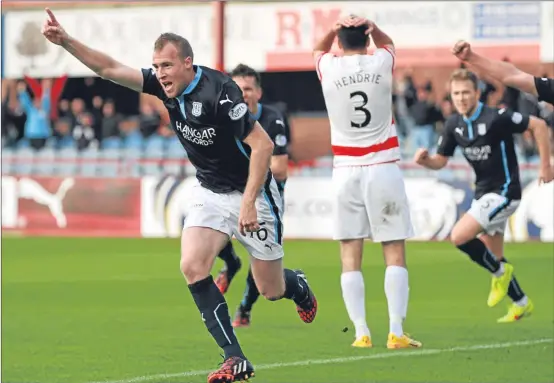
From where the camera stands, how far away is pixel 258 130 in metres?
8.84

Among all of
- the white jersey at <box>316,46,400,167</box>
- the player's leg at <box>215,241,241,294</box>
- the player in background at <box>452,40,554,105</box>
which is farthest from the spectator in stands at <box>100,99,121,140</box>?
the player in background at <box>452,40,554,105</box>

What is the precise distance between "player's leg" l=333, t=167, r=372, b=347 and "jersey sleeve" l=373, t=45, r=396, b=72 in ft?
2.78

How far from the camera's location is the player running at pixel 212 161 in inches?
341

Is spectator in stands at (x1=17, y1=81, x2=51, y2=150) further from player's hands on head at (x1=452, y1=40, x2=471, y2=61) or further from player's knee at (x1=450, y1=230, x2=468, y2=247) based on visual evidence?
player's hands on head at (x1=452, y1=40, x2=471, y2=61)

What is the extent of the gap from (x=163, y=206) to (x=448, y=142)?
1254 centimetres

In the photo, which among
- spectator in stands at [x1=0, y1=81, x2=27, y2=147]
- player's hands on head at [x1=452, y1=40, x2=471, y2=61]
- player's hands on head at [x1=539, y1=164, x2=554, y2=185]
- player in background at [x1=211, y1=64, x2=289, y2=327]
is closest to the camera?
player's hands on head at [x1=452, y1=40, x2=471, y2=61]

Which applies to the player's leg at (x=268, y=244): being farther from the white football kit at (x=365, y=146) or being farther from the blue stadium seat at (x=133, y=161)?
the blue stadium seat at (x=133, y=161)

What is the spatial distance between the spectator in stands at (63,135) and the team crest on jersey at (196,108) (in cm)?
2010

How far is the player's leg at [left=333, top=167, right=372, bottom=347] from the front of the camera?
1098cm

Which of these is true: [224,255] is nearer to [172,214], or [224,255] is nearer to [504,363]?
[504,363]

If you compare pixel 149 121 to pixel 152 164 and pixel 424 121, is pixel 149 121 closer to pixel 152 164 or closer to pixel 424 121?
pixel 152 164

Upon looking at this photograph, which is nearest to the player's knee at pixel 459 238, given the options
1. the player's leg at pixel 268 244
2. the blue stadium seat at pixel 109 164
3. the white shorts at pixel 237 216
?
the player's leg at pixel 268 244

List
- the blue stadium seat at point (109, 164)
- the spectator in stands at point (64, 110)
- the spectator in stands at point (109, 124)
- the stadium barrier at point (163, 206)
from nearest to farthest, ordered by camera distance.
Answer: the stadium barrier at point (163, 206) < the blue stadium seat at point (109, 164) < the spectator in stands at point (109, 124) < the spectator in stands at point (64, 110)

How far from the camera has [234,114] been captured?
345 inches
